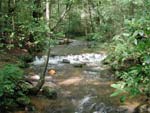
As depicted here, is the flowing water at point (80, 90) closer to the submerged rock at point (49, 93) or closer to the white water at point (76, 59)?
the white water at point (76, 59)

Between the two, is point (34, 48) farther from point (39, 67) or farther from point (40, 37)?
point (40, 37)

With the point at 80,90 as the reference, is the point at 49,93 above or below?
above

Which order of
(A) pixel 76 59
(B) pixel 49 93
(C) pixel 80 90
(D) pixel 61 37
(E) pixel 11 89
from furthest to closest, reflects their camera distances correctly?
1. (A) pixel 76 59
2. (D) pixel 61 37
3. (C) pixel 80 90
4. (B) pixel 49 93
5. (E) pixel 11 89

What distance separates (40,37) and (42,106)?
2.00 m

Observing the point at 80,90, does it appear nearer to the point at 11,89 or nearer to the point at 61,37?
the point at 61,37

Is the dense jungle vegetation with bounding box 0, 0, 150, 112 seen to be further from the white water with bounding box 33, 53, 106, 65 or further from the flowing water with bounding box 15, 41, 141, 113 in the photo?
the white water with bounding box 33, 53, 106, 65

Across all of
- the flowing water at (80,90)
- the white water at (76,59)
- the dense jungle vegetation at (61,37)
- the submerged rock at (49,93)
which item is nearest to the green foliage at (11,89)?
the dense jungle vegetation at (61,37)

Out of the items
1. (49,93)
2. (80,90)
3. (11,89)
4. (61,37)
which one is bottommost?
(80,90)

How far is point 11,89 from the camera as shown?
23.2ft

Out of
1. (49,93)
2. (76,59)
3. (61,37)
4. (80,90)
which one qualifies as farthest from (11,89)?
(76,59)

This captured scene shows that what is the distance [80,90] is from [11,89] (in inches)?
121

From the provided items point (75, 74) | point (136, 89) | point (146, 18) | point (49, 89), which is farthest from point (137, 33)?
point (75, 74)

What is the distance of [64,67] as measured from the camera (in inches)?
529

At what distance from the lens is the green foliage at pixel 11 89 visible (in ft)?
23.2
